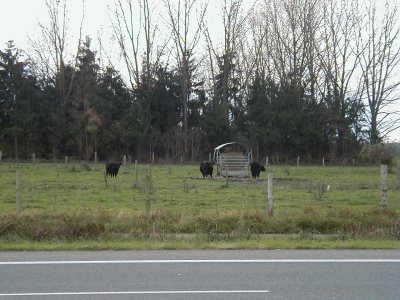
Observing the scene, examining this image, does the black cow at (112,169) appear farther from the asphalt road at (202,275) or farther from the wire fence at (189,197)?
the asphalt road at (202,275)

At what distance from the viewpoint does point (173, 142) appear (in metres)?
60.9

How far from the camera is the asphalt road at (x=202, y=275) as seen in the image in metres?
8.12

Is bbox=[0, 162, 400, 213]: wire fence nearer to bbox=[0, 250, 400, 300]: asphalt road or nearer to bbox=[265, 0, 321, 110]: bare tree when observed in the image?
bbox=[0, 250, 400, 300]: asphalt road

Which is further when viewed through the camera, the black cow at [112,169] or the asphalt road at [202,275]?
the black cow at [112,169]

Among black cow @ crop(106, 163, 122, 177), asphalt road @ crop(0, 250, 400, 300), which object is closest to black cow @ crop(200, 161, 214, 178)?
black cow @ crop(106, 163, 122, 177)

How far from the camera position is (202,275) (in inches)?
369

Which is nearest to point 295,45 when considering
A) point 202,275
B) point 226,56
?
point 226,56

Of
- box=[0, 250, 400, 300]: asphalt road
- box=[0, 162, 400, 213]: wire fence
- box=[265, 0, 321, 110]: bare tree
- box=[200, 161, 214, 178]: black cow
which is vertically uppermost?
box=[265, 0, 321, 110]: bare tree

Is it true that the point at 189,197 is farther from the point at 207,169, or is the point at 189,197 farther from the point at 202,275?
the point at 207,169

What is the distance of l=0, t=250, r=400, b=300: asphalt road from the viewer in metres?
8.12

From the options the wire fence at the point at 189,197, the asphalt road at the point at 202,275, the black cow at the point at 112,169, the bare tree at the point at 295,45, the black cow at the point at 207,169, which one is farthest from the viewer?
the bare tree at the point at 295,45

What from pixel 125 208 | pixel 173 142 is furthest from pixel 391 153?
pixel 125 208

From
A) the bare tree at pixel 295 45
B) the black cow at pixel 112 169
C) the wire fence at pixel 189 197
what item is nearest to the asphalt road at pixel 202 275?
the wire fence at pixel 189 197

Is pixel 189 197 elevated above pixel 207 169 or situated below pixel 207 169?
below
